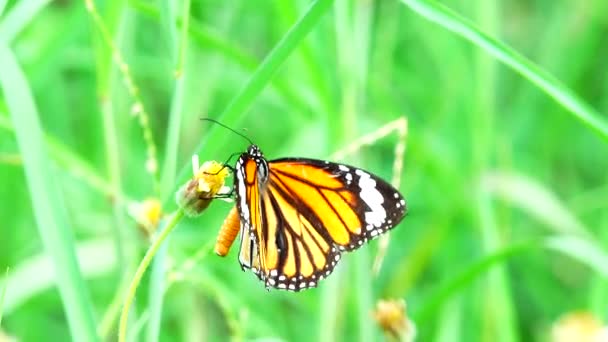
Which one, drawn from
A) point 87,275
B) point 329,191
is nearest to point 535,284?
point 87,275

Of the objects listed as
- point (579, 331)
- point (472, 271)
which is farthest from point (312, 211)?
point (579, 331)

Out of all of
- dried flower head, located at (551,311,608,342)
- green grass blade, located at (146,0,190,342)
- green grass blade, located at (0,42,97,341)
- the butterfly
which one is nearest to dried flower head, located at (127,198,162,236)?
green grass blade, located at (146,0,190,342)

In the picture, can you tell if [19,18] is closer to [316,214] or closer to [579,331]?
[316,214]

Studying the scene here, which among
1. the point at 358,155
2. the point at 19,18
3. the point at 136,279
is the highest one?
the point at 358,155

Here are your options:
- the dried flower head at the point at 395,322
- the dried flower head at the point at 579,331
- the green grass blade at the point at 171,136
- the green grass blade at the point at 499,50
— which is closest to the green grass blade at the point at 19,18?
the green grass blade at the point at 171,136

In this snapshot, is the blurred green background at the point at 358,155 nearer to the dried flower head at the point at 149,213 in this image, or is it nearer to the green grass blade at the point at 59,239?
the dried flower head at the point at 149,213

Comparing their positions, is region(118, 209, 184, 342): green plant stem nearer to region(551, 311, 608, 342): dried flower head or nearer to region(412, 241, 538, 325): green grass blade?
region(551, 311, 608, 342): dried flower head

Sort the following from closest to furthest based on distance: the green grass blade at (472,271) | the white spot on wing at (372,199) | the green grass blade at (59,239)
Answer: the green grass blade at (59,239) → the white spot on wing at (372,199) → the green grass blade at (472,271)
